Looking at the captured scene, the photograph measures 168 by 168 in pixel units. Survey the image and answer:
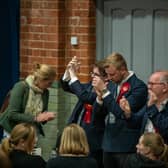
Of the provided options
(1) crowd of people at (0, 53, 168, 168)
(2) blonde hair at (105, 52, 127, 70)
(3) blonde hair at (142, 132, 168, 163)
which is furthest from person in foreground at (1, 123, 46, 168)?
(2) blonde hair at (105, 52, 127, 70)

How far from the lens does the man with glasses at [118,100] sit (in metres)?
7.28

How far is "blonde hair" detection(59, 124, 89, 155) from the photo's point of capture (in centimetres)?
605

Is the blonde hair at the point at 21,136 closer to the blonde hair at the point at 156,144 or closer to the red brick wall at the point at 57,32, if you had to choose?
the blonde hair at the point at 156,144

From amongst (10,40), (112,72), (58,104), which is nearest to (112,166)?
(112,72)

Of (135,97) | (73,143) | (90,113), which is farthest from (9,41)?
(73,143)

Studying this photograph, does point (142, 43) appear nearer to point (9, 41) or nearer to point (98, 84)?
point (98, 84)

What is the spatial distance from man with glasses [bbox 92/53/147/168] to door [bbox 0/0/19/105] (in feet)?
8.60

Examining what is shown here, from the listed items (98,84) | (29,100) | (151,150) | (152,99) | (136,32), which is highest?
(136,32)

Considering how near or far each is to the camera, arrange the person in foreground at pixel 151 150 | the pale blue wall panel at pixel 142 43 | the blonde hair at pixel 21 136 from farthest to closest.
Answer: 1. the pale blue wall panel at pixel 142 43
2. the blonde hair at pixel 21 136
3. the person in foreground at pixel 151 150

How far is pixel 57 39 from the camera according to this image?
9219 mm

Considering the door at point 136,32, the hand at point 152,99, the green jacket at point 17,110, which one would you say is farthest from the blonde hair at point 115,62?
the door at point 136,32

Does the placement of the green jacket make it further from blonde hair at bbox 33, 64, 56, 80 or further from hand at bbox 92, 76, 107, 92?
hand at bbox 92, 76, 107, 92

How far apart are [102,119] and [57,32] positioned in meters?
1.92

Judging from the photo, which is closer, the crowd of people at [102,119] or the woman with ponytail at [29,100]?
the crowd of people at [102,119]
